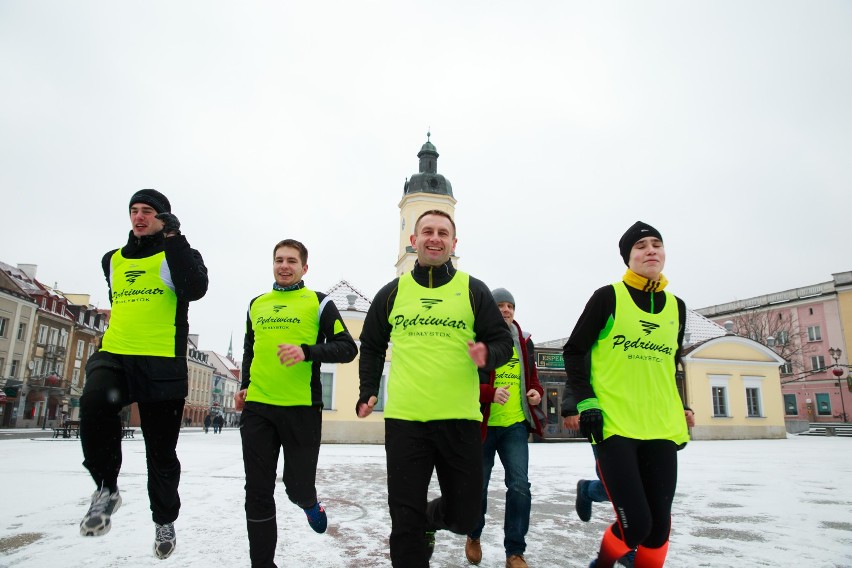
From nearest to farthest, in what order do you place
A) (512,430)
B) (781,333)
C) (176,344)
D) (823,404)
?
(176,344)
(512,430)
(823,404)
(781,333)

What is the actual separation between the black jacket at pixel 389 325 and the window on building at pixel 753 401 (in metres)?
29.3

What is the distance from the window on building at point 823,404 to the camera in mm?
42375

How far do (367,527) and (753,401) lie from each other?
28.5 m

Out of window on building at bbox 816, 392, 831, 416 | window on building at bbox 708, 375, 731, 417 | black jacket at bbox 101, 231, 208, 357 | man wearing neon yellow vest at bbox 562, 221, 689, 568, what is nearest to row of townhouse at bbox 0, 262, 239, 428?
black jacket at bbox 101, 231, 208, 357

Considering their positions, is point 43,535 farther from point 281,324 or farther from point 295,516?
point 281,324

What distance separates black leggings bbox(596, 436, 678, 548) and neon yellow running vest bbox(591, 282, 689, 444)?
7 cm

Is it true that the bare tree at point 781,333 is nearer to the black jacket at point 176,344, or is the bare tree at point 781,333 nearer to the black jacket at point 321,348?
the black jacket at point 321,348

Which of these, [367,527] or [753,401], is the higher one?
[753,401]

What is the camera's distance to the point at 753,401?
89.8 feet

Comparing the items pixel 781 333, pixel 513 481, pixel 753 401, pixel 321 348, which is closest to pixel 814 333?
pixel 781 333

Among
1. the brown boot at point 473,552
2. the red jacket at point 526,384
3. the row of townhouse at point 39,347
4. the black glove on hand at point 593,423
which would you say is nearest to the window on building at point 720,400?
the red jacket at point 526,384

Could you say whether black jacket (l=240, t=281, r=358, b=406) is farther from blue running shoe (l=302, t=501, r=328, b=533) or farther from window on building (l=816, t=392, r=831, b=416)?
window on building (l=816, t=392, r=831, b=416)

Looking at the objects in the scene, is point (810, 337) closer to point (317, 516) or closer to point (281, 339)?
point (317, 516)

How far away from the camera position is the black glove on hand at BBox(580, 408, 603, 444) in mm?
3072
